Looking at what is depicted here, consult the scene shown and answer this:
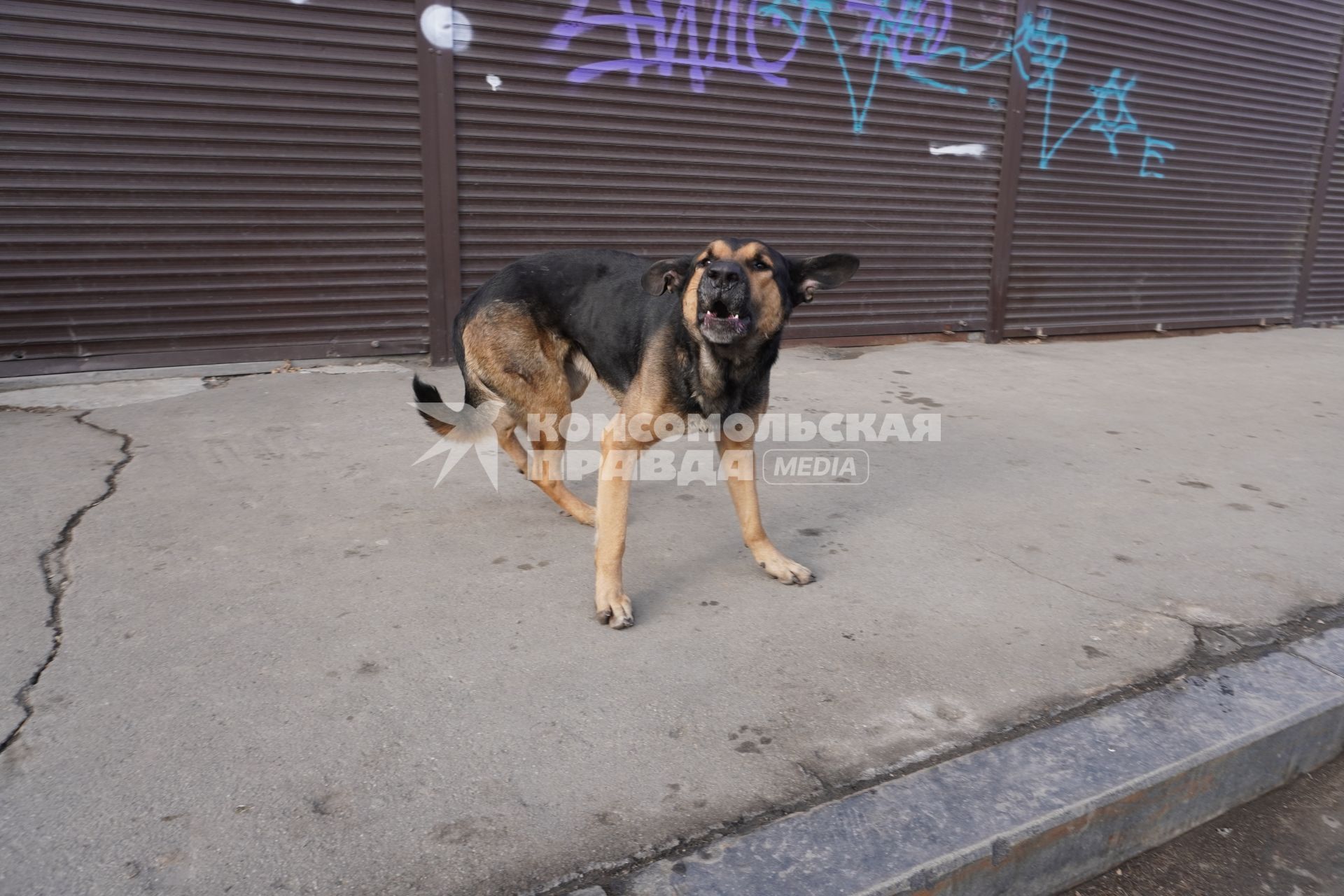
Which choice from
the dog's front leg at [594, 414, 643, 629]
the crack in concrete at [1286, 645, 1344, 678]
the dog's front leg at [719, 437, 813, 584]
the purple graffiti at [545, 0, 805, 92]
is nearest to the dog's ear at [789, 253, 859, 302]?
the dog's front leg at [719, 437, 813, 584]

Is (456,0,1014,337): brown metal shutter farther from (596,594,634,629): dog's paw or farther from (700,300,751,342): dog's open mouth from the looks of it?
(596,594,634,629): dog's paw

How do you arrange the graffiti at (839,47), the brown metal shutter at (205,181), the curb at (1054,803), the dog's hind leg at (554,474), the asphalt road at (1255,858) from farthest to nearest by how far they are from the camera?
the graffiti at (839,47), the brown metal shutter at (205,181), the dog's hind leg at (554,474), the asphalt road at (1255,858), the curb at (1054,803)

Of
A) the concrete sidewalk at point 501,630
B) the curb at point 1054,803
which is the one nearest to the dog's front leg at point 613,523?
the concrete sidewalk at point 501,630

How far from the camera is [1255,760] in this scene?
2168 mm

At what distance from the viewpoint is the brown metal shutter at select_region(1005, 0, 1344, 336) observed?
7.86m

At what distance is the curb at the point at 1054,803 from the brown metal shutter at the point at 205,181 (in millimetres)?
4851

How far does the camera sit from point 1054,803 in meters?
1.84

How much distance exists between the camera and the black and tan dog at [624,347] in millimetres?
2678

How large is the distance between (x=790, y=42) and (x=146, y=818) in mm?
6494

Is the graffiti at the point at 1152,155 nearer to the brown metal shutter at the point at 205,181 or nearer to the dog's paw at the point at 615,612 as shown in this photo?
the brown metal shutter at the point at 205,181

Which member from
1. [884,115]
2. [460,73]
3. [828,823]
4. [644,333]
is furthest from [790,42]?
[828,823]

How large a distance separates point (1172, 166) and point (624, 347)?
7917 millimetres

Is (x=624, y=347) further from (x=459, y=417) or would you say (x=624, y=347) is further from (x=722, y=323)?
(x=459, y=417)

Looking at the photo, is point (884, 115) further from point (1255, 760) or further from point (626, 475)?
point (1255, 760)
